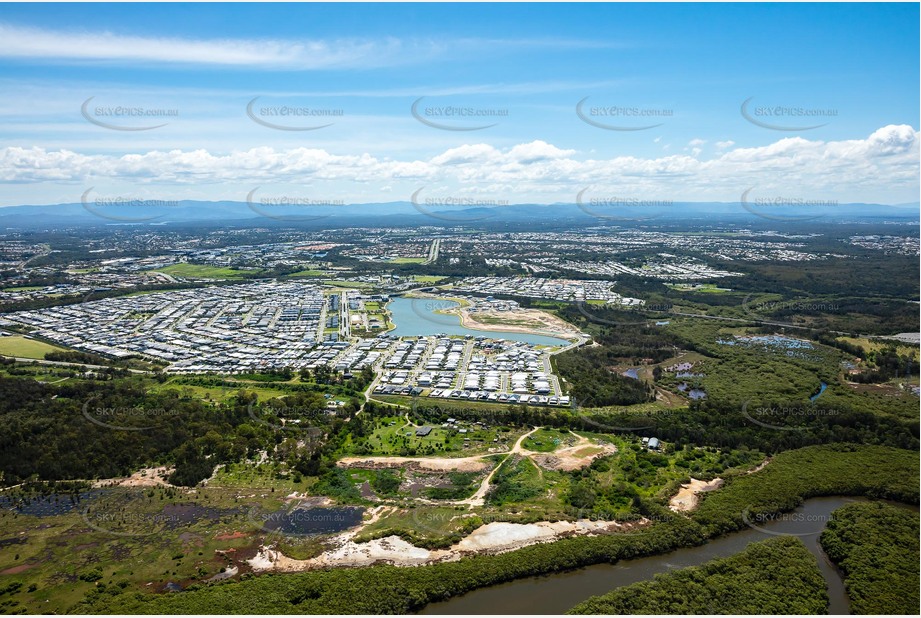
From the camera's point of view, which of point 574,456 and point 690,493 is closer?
point 690,493

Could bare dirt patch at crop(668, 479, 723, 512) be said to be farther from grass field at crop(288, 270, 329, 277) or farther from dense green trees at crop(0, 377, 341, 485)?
grass field at crop(288, 270, 329, 277)

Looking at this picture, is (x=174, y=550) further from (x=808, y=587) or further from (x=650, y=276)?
(x=650, y=276)

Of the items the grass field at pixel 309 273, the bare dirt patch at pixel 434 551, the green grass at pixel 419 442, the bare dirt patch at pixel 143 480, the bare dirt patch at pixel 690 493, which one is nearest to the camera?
the bare dirt patch at pixel 434 551

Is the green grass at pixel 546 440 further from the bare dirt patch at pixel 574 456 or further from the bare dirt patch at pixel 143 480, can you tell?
the bare dirt patch at pixel 143 480

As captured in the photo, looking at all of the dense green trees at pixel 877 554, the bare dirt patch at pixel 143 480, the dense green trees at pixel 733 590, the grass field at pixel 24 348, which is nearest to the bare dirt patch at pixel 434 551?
the dense green trees at pixel 733 590

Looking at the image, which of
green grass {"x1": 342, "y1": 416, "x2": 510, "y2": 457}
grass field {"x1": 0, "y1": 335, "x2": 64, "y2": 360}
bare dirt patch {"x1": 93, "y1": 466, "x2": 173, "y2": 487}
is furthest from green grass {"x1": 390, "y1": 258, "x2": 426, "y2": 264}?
bare dirt patch {"x1": 93, "y1": 466, "x2": 173, "y2": 487}

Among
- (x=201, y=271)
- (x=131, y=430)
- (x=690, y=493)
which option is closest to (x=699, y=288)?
(x=690, y=493)

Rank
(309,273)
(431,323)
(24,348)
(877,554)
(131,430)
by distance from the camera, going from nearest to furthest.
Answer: (877,554), (131,430), (24,348), (431,323), (309,273)

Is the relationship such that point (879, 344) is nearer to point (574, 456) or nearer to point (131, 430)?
point (574, 456)
